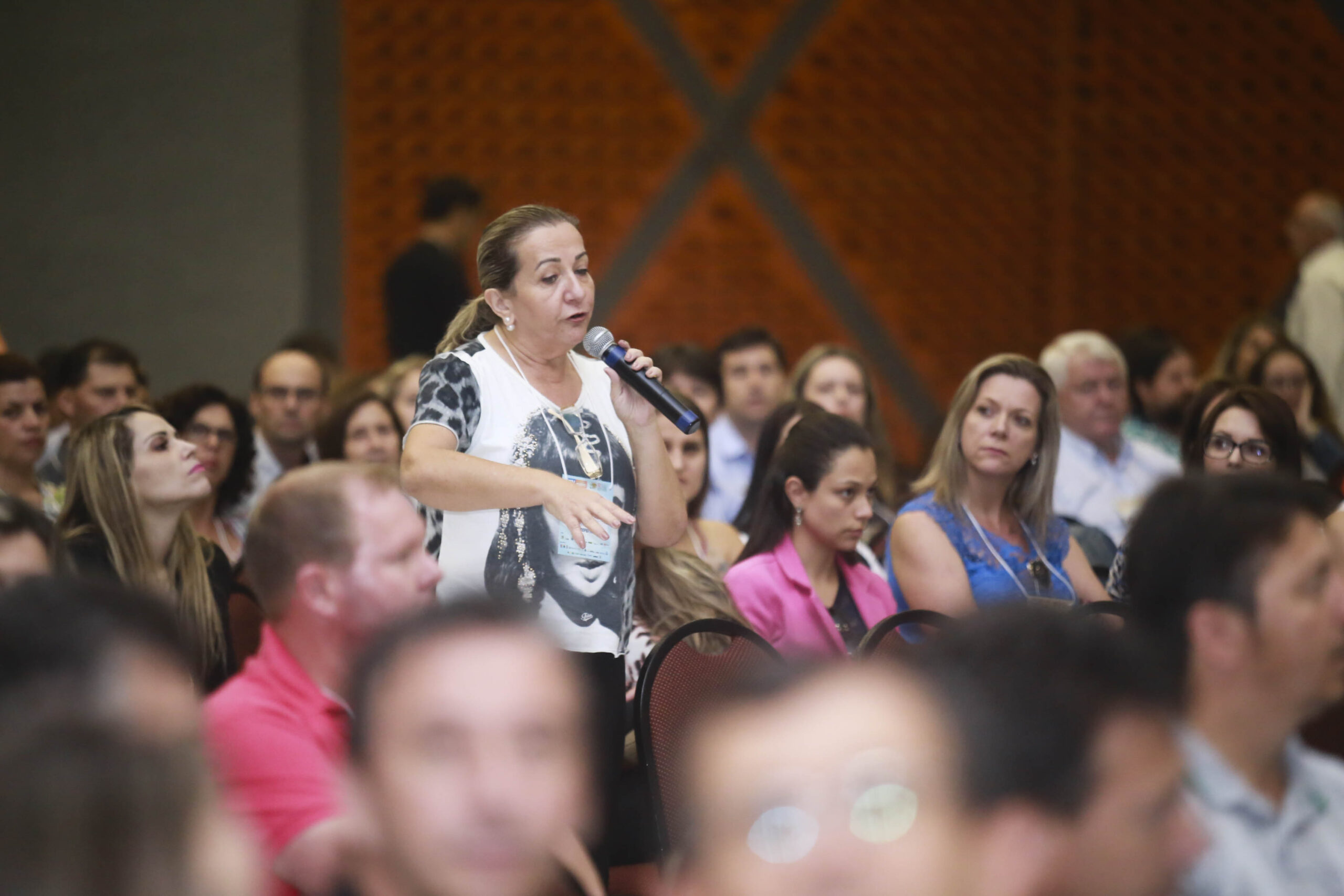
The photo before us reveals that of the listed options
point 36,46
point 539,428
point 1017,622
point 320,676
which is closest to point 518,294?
point 539,428

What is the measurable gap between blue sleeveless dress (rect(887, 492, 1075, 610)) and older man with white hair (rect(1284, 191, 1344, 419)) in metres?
2.98

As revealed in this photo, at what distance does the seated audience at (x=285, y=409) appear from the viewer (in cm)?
473

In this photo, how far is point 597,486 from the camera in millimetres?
2521

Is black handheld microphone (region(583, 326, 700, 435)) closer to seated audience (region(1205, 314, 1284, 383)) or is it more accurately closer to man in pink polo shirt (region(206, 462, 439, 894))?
man in pink polo shirt (region(206, 462, 439, 894))

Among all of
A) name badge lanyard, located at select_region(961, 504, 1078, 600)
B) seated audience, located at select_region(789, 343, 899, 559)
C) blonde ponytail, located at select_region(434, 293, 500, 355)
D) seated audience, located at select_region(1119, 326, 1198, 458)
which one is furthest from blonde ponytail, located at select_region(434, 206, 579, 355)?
seated audience, located at select_region(1119, 326, 1198, 458)

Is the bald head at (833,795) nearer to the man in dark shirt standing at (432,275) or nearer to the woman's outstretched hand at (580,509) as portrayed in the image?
the woman's outstretched hand at (580,509)

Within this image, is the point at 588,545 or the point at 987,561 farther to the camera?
the point at 987,561

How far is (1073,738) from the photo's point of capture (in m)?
1.14

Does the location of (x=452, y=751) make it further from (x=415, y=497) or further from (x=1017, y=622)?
(x=415, y=497)

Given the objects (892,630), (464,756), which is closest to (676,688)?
(892,630)

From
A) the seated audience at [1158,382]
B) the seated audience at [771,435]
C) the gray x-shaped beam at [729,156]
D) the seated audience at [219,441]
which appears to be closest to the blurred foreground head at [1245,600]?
the seated audience at [771,435]

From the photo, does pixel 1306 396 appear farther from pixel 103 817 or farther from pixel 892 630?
pixel 103 817

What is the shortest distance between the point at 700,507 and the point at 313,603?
235 cm

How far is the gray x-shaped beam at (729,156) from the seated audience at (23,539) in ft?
17.0
